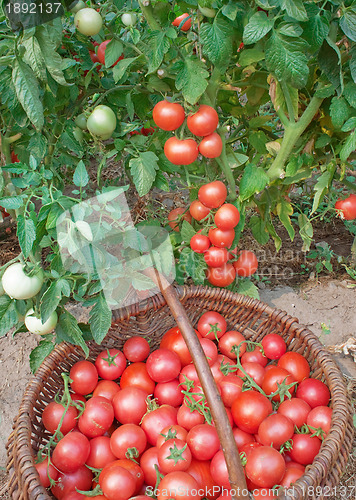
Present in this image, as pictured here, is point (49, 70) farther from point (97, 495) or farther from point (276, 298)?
point (276, 298)

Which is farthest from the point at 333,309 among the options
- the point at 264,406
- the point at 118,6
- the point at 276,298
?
the point at 118,6

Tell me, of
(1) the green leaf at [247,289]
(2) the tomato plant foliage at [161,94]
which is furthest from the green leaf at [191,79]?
(1) the green leaf at [247,289]

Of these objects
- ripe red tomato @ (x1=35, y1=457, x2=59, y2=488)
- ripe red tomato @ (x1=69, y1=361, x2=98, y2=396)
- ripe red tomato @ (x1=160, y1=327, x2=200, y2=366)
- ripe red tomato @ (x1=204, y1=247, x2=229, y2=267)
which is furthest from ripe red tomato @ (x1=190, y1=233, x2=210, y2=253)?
ripe red tomato @ (x1=35, y1=457, x2=59, y2=488)

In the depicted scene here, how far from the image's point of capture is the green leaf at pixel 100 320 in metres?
1.01

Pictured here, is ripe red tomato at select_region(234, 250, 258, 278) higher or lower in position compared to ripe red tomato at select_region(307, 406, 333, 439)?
lower

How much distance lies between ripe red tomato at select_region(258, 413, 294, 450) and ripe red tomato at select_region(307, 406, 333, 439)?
0.17 feet

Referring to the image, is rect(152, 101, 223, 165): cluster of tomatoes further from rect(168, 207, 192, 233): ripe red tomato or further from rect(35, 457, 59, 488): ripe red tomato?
rect(35, 457, 59, 488): ripe red tomato

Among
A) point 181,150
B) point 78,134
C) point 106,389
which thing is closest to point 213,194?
point 181,150

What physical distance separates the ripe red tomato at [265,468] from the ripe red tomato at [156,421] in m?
0.24

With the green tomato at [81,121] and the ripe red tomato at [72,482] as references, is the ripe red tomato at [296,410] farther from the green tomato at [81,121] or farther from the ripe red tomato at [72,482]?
the green tomato at [81,121]

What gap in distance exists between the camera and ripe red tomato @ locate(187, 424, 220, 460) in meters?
0.97

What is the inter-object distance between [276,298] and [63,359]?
2.87ft

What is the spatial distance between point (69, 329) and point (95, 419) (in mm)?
231

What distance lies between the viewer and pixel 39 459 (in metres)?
0.96
